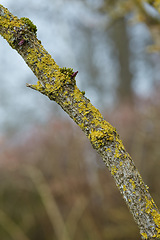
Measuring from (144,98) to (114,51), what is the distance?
12.8 feet

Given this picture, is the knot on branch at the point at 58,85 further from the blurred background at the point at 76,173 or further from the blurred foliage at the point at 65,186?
the blurred foliage at the point at 65,186

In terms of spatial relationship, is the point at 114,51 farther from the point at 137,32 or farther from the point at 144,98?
the point at 144,98

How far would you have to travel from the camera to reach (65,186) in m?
4.18

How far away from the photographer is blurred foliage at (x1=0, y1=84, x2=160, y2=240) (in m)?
4.07

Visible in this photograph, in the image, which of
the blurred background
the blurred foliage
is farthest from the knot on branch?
the blurred foliage

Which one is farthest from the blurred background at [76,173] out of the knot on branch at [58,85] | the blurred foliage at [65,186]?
the knot on branch at [58,85]

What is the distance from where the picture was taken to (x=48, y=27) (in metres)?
8.82

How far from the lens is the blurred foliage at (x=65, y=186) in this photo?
4.07 meters

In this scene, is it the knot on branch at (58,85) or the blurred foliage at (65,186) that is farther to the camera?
the blurred foliage at (65,186)

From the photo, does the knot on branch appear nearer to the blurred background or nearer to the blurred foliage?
the blurred background

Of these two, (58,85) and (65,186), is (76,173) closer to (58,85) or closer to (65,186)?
(65,186)

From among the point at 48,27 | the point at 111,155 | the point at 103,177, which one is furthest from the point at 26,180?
the point at 48,27

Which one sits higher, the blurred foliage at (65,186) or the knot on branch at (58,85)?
the blurred foliage at (65,186)

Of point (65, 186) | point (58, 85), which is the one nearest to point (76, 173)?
point (65, 186)
